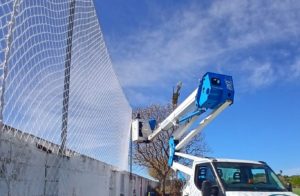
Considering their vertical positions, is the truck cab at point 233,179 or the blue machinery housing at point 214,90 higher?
the blue machinery housing at point 214,90

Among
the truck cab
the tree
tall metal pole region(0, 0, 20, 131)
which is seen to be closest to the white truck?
the truck cab

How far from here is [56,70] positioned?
6449mm

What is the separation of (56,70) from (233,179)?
13.4 feet

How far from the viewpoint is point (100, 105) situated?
10.3 m

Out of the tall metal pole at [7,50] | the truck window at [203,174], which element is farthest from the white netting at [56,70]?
the truck window at [203,174]

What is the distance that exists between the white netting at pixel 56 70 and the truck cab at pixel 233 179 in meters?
2.42

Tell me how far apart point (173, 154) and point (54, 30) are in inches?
305

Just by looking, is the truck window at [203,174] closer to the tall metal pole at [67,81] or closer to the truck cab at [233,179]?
the truck cab at [233,179]

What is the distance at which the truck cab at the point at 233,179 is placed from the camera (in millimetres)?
7996

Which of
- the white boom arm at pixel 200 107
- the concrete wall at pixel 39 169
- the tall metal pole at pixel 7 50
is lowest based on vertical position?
the concrete wall at pixel 39 169

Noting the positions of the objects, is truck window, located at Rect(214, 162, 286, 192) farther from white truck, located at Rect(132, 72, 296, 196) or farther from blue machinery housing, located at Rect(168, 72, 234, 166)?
blue machinery housing, located at Rect(168, 72, 234, 166)

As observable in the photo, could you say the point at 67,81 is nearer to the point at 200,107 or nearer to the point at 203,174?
the point at 203,174

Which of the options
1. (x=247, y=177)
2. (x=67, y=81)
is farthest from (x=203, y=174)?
(x=67, y=81)

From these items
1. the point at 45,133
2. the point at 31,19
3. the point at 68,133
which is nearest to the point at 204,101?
the point at 68,133
